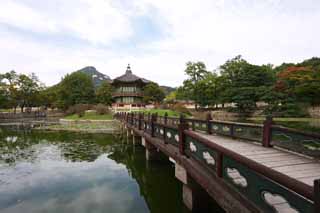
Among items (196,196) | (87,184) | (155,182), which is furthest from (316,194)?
(87,184)

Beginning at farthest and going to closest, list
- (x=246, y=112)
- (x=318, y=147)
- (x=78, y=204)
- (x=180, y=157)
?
1. (x=246, y=112)
2. (x=78, y=204)
3. (x=180, y=157)
4. (x=318, y=147)

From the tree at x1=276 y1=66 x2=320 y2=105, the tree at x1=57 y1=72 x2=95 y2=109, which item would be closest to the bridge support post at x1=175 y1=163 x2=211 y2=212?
the tree at x1=276 y1=66 x2=320 y2=105

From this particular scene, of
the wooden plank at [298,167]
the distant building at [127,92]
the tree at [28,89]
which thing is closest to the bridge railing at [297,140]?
the wooden plank at [298,167]

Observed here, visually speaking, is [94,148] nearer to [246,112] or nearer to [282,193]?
[282,193]

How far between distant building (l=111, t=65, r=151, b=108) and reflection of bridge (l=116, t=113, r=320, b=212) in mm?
36434

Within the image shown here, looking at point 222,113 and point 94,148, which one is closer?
point 94,148

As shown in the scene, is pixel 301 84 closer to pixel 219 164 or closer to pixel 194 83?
pixel 194 83

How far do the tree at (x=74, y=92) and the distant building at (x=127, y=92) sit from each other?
7.03m

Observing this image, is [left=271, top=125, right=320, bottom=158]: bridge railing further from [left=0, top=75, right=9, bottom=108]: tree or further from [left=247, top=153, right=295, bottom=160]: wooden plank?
[left=0, top=75, right=9, bottom=108]: tree

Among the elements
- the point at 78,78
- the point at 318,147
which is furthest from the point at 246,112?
the point at 78,78

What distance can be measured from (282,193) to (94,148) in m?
12.3

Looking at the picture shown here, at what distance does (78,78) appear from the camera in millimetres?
53781

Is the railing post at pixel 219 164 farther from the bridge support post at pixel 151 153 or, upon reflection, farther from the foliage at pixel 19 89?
the foliage at pixel 19 89

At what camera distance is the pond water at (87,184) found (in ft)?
18.1
